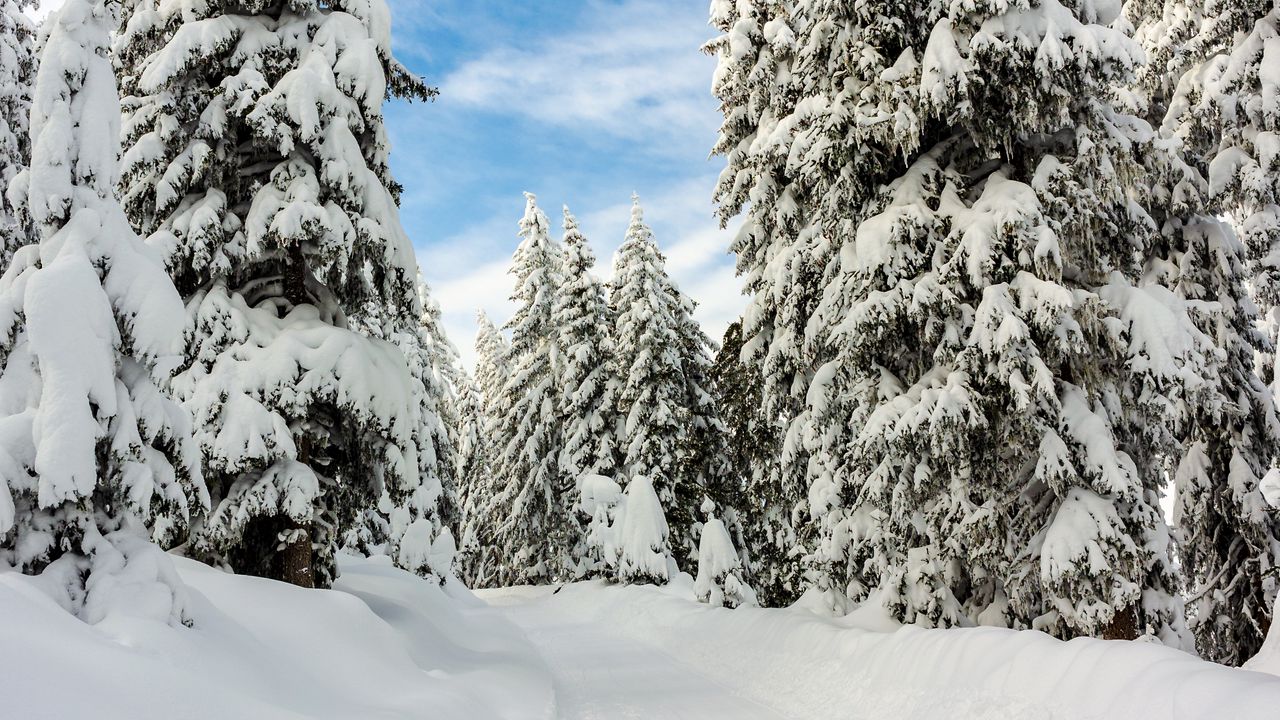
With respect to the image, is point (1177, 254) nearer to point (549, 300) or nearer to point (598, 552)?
point (598, 552)

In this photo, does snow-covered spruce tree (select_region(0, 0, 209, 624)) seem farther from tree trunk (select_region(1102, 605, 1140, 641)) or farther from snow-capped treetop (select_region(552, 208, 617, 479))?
snow-capped treetop (select_region(552, 208, 617, 479))

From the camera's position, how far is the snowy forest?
612 cm

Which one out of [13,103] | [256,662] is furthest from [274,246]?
[13,103]

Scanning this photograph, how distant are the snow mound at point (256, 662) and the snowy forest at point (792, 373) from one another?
5cm

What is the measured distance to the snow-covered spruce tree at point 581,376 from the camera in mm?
28156

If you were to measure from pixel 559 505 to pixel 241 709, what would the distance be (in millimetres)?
27015

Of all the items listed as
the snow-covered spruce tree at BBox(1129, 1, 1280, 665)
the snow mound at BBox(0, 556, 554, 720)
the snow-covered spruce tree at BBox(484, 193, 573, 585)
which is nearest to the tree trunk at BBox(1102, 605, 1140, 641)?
the snow-covered spruce tree at BBox(1129, 1, 1280, 665)

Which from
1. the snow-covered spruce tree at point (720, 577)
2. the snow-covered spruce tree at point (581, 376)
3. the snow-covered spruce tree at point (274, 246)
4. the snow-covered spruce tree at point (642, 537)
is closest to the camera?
the snow-covered spruce tree at point (274, 246)

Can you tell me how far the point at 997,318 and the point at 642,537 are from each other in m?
15.2

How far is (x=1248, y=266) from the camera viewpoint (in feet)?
49.4

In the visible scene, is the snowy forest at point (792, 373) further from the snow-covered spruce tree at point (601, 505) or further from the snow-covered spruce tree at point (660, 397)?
the snow-covered spruce tree at point (660, 397)

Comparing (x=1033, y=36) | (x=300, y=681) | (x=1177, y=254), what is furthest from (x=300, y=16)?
(x=1177, y=254)

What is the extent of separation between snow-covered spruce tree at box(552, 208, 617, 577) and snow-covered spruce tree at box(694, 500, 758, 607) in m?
9.66

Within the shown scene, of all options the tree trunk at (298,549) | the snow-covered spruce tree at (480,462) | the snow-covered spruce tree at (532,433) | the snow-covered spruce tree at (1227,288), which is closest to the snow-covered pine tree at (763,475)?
the snow-covered spruce tree at (1227,288)
